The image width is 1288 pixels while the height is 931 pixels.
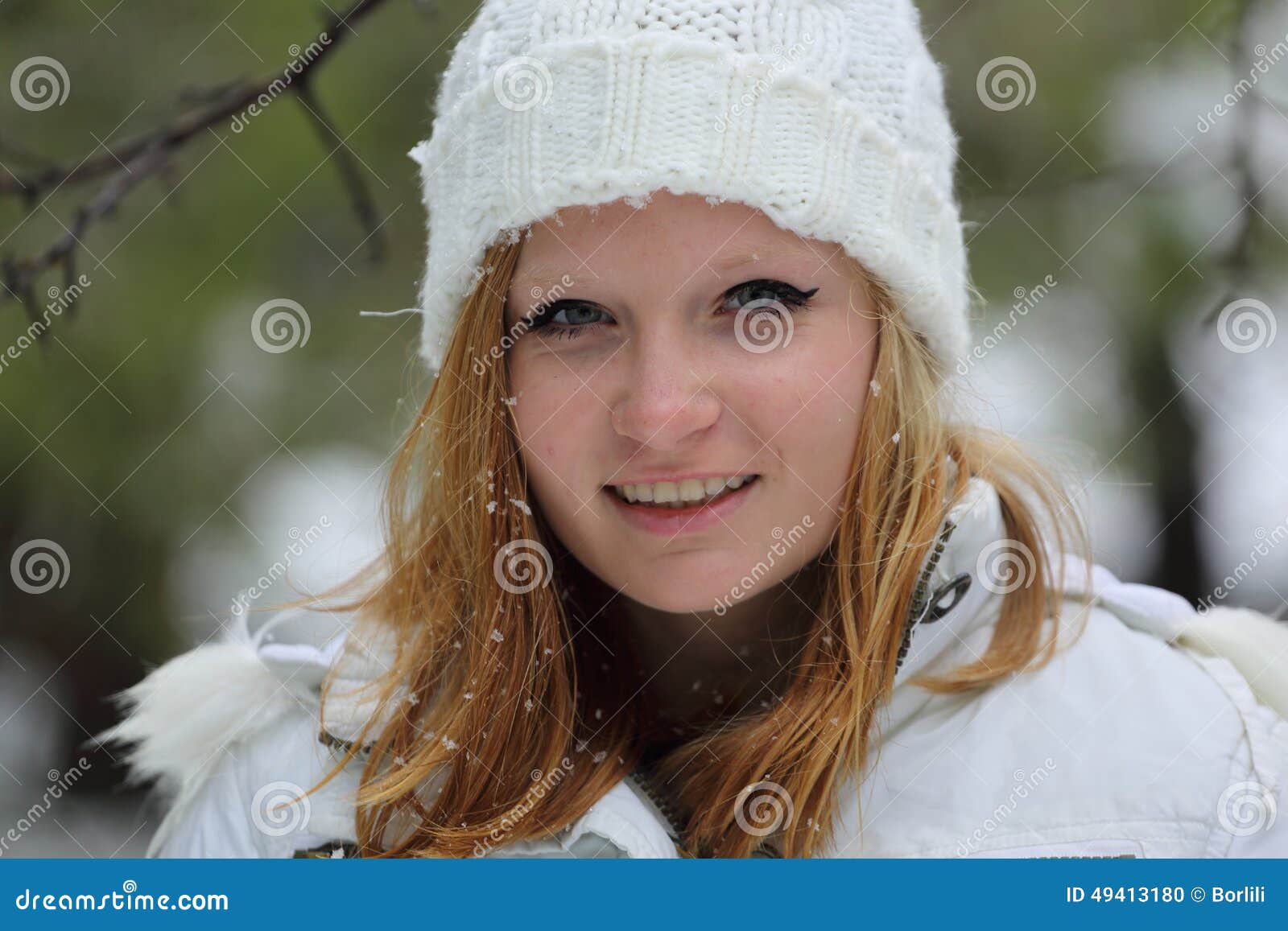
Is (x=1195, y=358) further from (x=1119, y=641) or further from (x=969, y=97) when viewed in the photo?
(x=1119, y=641)

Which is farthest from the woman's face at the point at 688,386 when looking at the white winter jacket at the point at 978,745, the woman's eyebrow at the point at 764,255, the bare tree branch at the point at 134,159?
the bare tree branch at the point at 134,159

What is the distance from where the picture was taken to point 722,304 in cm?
168

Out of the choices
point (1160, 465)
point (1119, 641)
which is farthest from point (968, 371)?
point (1160, 465)

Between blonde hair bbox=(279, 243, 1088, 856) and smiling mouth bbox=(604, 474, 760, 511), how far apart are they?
193 mm

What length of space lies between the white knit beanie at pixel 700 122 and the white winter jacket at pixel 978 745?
51 cm

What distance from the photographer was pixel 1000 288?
3.35 m

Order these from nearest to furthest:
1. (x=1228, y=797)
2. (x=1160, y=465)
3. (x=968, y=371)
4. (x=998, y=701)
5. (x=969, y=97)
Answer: (x=1228, y=797) < (x=998, y=701) < (x=968, y=371) < (x=969, y=97) < (x=1160, y=465)

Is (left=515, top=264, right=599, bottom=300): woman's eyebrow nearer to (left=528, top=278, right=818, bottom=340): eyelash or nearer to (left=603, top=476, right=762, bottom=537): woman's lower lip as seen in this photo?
(left=528, top=278, right=818, bottom=340): eyelash

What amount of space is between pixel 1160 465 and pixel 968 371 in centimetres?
183

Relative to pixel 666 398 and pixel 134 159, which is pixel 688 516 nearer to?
pixel 666 398

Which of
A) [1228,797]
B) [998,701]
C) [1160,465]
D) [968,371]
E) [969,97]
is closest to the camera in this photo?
[1228,797]

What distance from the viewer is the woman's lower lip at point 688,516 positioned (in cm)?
174

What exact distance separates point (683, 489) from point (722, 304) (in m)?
0.29

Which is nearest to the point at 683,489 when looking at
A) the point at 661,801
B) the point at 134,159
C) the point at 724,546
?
the point at 724,546
